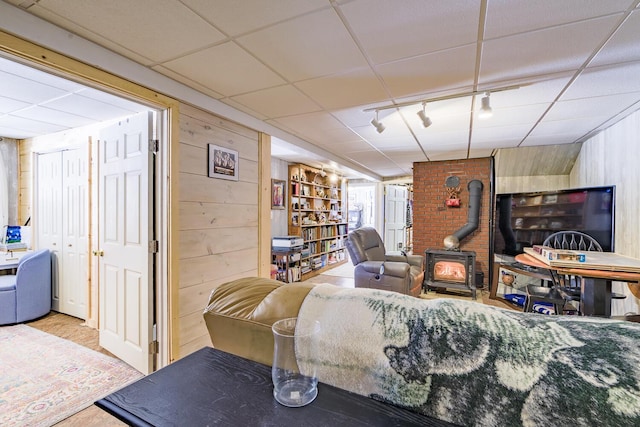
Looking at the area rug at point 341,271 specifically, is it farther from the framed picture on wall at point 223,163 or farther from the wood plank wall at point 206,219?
the framed picture on wall at point 223,163

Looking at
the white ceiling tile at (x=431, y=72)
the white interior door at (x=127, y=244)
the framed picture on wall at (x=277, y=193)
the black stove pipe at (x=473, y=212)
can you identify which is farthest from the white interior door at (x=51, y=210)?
the black stove pipe at (x=473, y=212)

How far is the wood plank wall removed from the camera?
222 centimetres

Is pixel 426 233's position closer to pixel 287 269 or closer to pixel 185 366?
pixel 287 269

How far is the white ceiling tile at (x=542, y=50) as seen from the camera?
4.91 ft

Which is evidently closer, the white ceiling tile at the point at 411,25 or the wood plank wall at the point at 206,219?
the white ceiling tile at the point at 411,25

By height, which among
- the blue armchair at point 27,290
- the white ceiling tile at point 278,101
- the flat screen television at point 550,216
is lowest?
the blue armchair at point 27,290

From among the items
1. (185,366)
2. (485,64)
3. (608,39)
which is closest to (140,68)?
(185,366)

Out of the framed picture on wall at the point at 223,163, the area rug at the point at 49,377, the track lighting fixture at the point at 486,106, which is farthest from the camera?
the framed picture on wall at the point at 223,163

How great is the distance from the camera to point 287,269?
15.5 feet

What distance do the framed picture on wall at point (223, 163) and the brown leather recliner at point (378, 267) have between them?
197cm

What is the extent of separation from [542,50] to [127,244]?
10.4 feet

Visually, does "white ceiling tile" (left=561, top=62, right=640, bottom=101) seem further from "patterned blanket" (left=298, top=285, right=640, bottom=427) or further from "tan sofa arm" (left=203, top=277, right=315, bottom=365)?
"tan sofa arm" (left=203, top=277, right=315, bottom=365)

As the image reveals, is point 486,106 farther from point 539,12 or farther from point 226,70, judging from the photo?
point 226,70

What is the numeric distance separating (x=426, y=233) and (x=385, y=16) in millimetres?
4304
